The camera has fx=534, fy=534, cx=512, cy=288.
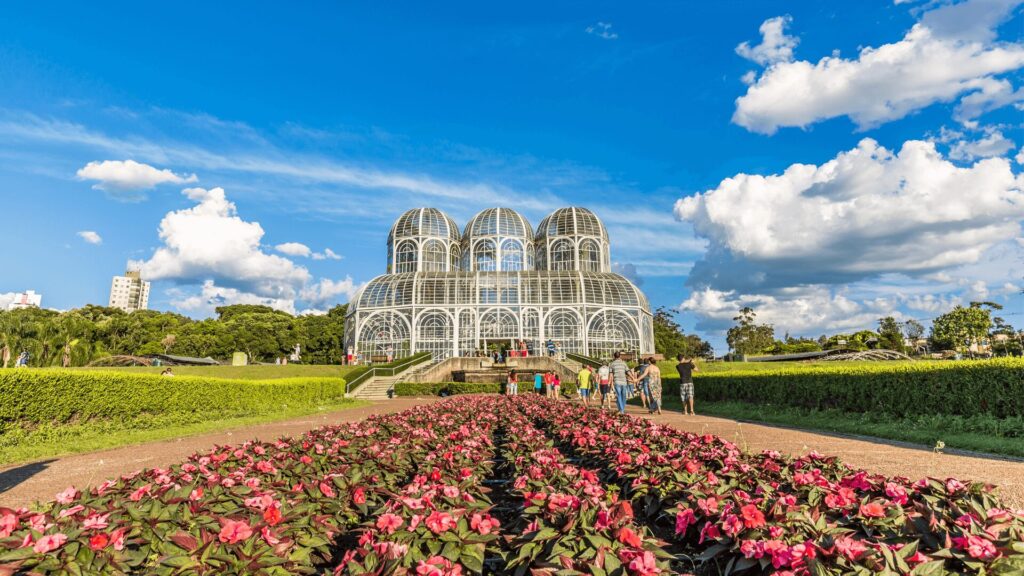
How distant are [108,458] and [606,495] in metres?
8.88

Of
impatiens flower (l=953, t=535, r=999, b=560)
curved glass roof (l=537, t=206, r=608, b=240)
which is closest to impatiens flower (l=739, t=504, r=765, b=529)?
impatiens flower (l=953, t=535, r=999, b=560)

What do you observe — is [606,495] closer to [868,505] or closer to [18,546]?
[868,505]

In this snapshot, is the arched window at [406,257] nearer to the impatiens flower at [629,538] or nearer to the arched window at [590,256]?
the arched window at [590,256]

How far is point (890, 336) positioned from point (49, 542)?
3707 inches

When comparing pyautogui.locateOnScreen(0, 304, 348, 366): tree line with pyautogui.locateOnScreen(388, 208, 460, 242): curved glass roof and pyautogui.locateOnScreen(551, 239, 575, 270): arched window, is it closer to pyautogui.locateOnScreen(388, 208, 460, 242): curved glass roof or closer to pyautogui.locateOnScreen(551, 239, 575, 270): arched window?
pyautogui.locateOnScreen(388, 208, 460, 242): curved glass roof

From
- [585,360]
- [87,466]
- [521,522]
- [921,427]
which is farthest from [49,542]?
[585,360]

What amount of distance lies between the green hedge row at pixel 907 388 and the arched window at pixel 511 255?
33025 millimetres

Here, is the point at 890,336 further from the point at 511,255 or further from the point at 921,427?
the point at 921,427

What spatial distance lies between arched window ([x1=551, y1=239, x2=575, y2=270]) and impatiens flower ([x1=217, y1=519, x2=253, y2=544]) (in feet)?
151

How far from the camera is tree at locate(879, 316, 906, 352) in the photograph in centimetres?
7050

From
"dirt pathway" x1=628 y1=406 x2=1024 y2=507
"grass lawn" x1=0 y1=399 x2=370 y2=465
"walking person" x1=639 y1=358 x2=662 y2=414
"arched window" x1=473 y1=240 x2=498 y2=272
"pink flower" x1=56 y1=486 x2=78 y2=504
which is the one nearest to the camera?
"pink flower" x1=56 y1=486 x2=78 y2=504

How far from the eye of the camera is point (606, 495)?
3.73m

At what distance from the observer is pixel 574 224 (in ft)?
159

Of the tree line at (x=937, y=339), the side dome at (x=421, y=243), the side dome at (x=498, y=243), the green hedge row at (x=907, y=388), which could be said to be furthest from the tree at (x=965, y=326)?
the green hedge row at (x=907, y=388)
